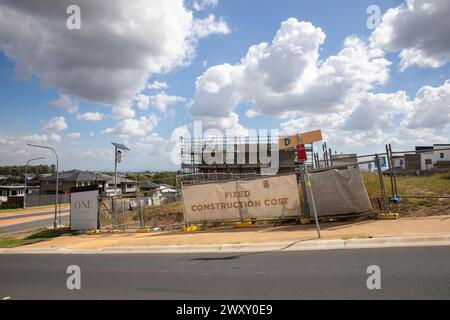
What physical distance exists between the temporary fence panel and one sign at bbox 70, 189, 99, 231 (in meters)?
11.0

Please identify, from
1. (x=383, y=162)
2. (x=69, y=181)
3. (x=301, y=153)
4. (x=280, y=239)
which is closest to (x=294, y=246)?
(x=280, y=239)

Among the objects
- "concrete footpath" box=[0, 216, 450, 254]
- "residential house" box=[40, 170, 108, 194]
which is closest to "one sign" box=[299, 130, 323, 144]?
"concrete footpath" box=[0, 216, 450, 254]

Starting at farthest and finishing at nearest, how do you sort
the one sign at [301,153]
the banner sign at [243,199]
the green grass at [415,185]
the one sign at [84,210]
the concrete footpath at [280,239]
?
the one sign at [84,210] → the banner sign at [243,199] → the green grass at [415,185] → the one sign at [301,153] → the concrete footpath at [280,239]

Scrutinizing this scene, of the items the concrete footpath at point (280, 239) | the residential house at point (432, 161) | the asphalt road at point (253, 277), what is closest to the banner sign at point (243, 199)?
the concrete footpath at point (280, 239)

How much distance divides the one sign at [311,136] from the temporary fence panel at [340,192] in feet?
8.19

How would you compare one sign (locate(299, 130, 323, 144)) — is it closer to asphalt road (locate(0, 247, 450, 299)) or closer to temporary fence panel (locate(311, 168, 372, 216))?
temporary fence panel (locate(311, 168, 372, 216))

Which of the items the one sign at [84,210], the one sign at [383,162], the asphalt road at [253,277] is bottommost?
the asphalt road at [253,277]

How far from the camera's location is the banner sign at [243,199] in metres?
12.9

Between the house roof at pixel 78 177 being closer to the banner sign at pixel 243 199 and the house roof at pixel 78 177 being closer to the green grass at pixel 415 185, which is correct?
the banner sign at pixel 243 199

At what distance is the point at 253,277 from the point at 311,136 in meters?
4.88

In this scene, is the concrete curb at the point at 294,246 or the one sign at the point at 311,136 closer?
the concrete curb at the point at 294,246

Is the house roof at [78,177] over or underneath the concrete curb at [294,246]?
over
